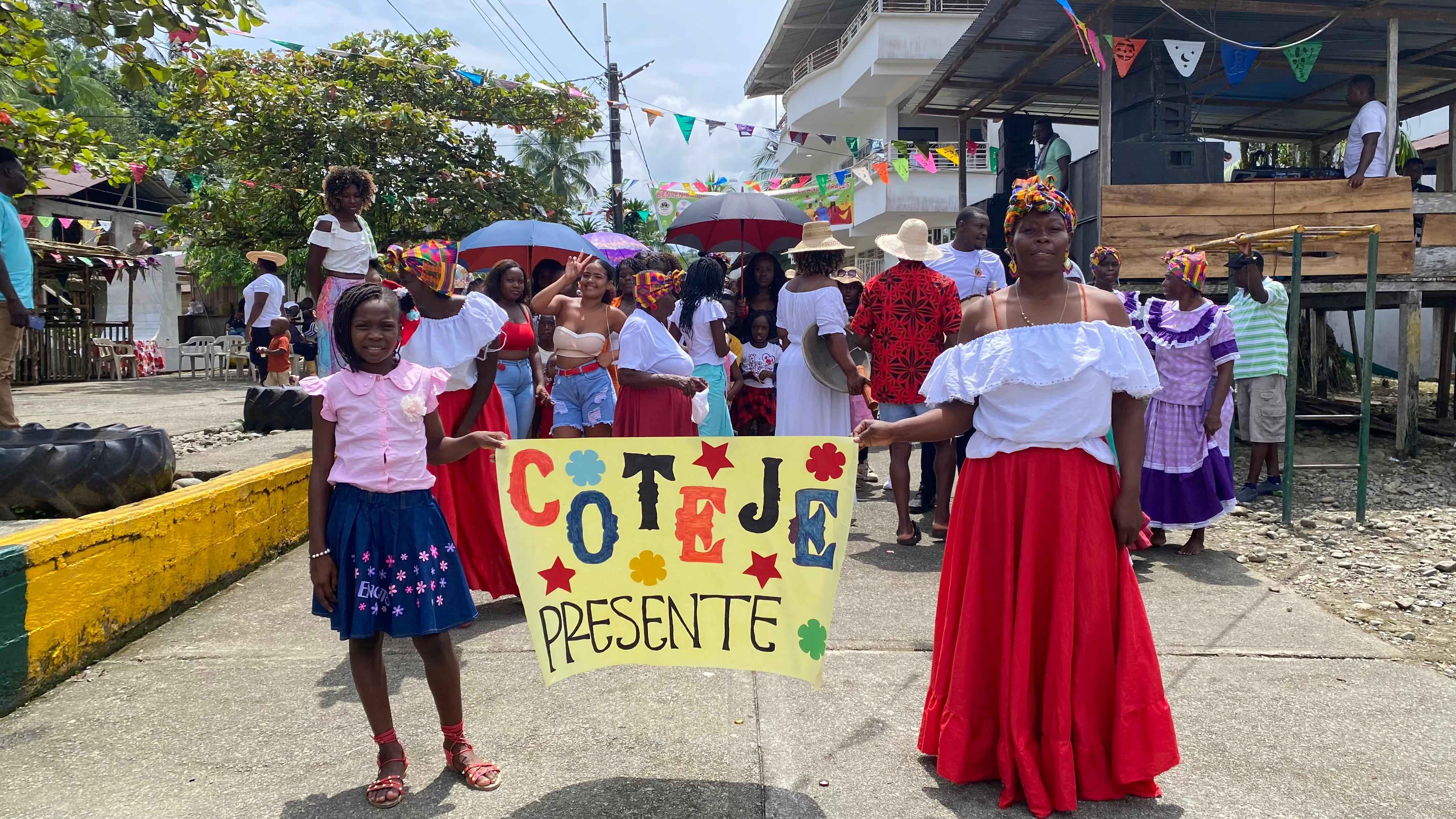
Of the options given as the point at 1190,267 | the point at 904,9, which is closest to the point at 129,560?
the point at 1190,267

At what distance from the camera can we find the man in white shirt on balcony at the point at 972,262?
6758 millimetres

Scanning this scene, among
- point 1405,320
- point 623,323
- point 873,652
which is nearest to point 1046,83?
point 1405,320

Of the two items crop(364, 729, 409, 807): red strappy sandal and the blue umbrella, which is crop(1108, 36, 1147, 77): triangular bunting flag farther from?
crop(364, 729, 409, 807): red strappy sandal

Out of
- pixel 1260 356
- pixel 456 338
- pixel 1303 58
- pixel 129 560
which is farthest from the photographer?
pixel 1303 58

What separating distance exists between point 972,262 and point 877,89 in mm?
21137

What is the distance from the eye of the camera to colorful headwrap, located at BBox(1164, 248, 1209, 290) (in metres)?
5.77

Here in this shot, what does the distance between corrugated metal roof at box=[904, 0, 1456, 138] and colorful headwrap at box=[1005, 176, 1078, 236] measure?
21.0 ft

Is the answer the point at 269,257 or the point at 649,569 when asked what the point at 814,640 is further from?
the point at 269,257

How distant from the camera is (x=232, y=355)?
63.9ft

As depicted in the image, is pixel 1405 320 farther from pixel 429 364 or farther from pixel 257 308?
pixel 257 308

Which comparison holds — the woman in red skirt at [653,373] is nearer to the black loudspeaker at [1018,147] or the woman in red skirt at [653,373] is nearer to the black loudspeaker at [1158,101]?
the black loudspeaker at [1158,101]

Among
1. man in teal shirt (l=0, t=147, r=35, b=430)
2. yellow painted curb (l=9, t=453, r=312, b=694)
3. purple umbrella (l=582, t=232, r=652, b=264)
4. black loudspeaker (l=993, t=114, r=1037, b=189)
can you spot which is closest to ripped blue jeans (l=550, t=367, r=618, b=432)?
yellow painted curb (l=9, t=453, r=312, b=694)

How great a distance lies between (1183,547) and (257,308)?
441 inches

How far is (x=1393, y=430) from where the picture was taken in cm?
1076
